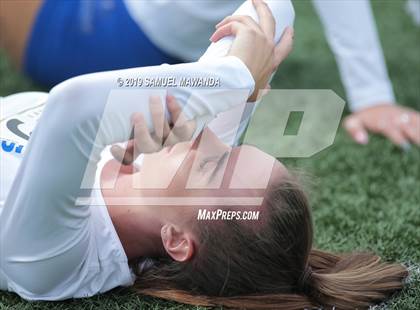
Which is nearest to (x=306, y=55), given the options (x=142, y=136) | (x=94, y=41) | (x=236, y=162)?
(x=94, y=41)

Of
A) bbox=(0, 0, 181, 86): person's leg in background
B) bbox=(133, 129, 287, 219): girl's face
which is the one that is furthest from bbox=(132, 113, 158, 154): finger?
bbox=(0, 0, 181, 86): person's leg in background

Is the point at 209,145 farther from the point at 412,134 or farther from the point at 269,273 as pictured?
the point at 412,134

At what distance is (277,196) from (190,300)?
0.20 m

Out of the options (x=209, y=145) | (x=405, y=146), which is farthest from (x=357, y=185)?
(x=209, y=145)

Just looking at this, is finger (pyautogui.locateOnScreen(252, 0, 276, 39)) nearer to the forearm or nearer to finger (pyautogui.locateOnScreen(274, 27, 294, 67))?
finger (pyautogui.locateOnScreen(274, 27, 294, 67))

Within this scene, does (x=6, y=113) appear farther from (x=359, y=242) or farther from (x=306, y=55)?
(x=306, y=55)

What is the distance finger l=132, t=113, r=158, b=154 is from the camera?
3.23ft

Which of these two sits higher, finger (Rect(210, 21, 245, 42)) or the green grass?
finger (Rect(210, 21, 245, 42))

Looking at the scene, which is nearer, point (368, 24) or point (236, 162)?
point (236, 162)

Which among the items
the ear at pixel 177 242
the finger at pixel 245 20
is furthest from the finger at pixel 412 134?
the ear at pixel 177 242

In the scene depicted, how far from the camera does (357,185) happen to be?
5.49 feet

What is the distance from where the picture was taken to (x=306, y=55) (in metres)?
2.58

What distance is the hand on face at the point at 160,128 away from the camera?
3.25 ft

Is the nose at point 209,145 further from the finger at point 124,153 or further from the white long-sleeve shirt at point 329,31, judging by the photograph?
the white long-sleeve shirt at point 329,31
